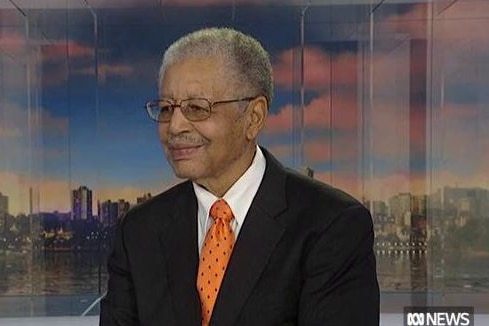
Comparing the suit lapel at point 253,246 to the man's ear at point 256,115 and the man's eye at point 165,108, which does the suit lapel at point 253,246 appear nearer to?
the man's ear at point 256,115

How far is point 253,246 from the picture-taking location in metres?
1.18

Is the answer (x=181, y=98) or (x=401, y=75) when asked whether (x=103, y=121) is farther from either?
(x=181, y=98)

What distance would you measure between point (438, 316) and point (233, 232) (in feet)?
11.0

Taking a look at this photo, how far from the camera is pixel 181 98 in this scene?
1113 mm

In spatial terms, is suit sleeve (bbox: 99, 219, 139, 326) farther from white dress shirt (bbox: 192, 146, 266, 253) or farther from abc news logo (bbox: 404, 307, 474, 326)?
abc news logo (bbox: 404, 307, 474, 326)

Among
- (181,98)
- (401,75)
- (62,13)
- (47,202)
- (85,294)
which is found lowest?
(85,294)

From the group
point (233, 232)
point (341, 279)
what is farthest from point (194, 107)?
point (341, 279)

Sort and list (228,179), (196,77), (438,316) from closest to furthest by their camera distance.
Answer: (196,77)
(228,179)
(438,316)

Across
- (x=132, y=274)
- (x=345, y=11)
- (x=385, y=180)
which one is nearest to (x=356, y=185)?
(x=385, y=180)

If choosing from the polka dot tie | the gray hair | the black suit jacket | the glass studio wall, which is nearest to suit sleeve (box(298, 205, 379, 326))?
the black suit jacket

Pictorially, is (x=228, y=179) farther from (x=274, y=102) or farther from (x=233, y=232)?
(x=274, y=102)

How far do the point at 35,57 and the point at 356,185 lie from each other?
213 centimetres

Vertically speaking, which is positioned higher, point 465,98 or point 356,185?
point 465,98

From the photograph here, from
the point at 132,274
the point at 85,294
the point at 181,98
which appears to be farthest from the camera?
the point at 85,294
